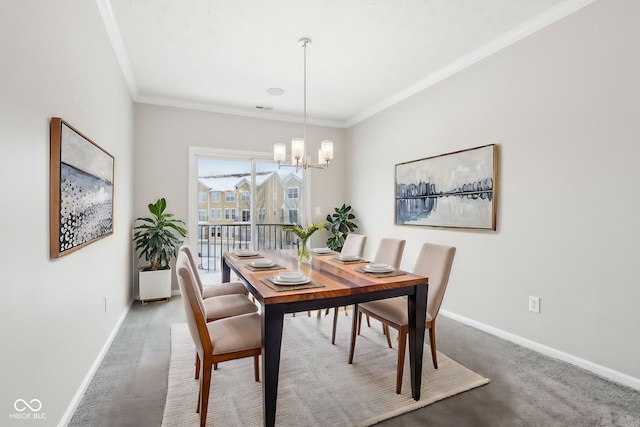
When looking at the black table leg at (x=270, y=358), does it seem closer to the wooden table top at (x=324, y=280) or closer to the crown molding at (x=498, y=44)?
the wooden table top at (x=324, y=280)

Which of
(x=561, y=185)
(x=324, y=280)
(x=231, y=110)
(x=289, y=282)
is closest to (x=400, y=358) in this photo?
(x=324, y=280)

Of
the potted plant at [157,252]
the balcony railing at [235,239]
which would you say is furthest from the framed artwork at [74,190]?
the balcony railing at [235,239]

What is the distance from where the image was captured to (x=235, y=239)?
16.8 ft

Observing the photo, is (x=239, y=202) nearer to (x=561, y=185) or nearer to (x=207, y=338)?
(x=207, y=338)

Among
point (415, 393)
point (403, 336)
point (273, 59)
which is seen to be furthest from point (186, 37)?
point (415, 393)

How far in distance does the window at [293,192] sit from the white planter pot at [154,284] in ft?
7.13

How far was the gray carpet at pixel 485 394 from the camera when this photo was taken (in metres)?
1.77

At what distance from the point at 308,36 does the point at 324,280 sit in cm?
219

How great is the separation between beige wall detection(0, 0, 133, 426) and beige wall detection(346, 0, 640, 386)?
9.69 ft

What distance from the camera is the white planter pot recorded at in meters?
3.92

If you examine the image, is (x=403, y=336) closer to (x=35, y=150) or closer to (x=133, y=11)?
(x=35, y=150)

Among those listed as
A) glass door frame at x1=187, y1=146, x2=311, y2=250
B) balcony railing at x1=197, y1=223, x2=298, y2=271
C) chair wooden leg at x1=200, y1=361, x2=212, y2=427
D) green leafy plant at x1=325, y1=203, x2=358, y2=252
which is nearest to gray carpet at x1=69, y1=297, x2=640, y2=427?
chair wooden leg at x1=200, y1=361, x2=212, y2=427

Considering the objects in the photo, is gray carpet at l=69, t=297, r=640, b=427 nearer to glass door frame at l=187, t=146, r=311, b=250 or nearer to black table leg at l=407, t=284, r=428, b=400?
black table leg at l=407, t=284, r=428, b=400

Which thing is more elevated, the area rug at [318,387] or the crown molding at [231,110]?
the crown molding at [231,110]
